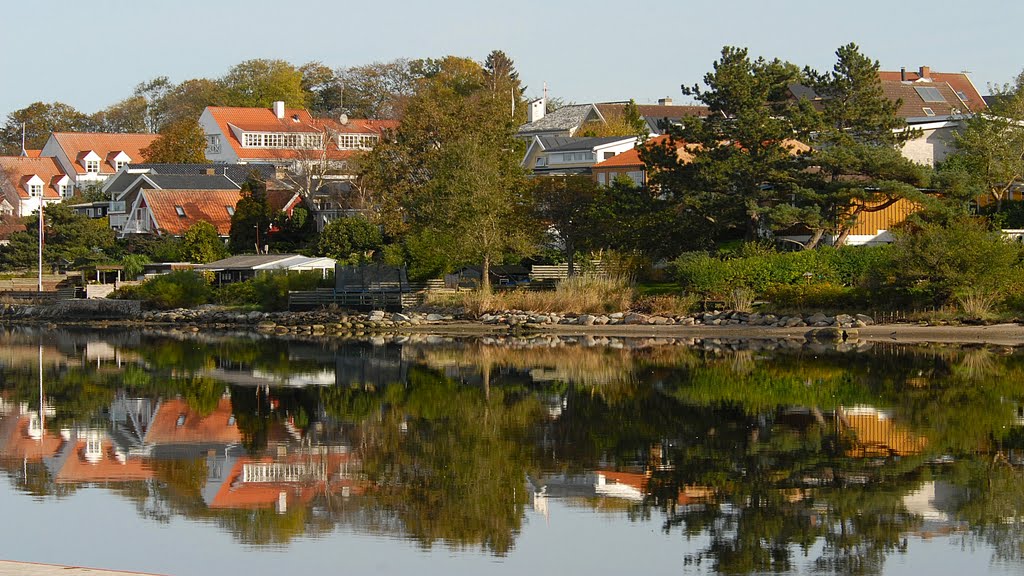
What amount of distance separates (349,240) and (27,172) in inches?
2270

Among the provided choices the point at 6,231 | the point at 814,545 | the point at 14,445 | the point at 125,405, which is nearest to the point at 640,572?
the point at 814,545

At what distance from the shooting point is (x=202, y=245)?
226 feet

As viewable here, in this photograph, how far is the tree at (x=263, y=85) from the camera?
123 metres

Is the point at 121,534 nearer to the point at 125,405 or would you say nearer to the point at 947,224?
the point at 125,405

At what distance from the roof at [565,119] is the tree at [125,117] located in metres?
53.7

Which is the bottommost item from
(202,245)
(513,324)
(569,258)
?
(513,324)

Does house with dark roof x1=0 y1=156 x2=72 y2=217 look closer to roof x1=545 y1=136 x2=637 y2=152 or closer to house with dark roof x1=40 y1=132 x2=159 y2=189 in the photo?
house with dark roof x1=40 y1=132 x2=159 y2=189

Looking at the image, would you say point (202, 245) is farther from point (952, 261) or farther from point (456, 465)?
point (456, 465)

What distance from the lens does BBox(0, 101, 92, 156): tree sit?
5256 inches

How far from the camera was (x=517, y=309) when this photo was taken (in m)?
50.9

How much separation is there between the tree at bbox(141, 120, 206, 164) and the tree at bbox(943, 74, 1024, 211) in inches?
2697

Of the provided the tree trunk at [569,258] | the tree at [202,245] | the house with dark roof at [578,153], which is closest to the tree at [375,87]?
the house with dark roof at [578,153]

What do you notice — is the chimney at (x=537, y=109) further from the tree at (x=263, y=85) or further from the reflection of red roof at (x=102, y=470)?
the reflection of red roof at (x=102, y=470)

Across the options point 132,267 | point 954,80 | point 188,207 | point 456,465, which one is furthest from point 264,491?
point 954,80
